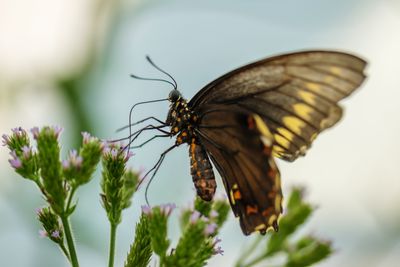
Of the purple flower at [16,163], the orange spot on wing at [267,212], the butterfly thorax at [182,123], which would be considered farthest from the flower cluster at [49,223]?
the orange spot on wing at [267,212]

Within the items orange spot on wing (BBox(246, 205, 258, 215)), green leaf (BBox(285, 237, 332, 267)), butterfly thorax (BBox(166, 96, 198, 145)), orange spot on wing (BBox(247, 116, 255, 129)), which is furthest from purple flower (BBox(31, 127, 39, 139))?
green leaf (BBox(285, 237, 332, 267))

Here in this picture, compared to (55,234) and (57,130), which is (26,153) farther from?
(55,234)

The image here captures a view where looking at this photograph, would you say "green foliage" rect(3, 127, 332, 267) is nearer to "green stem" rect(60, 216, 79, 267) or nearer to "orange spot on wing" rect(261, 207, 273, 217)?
"green stem" rect(60, 216, 79, 267)

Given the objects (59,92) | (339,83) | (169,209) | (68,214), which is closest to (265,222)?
(169,209)

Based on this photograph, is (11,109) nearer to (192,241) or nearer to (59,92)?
(59,92)

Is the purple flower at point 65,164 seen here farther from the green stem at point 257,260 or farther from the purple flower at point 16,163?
the green stem at point 257,260
